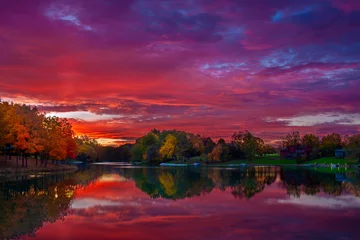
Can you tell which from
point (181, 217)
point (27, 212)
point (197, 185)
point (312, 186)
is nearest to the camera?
point (181, 217)

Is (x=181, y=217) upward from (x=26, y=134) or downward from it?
downward

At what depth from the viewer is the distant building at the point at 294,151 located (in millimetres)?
142637

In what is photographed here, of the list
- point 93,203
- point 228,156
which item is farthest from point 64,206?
point 228,156

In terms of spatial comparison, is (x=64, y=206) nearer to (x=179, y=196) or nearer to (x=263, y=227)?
(x=179, y=196)

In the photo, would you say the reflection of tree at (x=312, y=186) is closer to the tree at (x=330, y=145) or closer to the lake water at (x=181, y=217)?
the lake water at (x=181, y=217)

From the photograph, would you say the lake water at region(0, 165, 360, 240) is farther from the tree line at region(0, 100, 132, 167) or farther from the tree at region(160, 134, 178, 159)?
the tree at region(160, 134, 178, 159)

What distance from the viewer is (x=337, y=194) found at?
29031 millimetres

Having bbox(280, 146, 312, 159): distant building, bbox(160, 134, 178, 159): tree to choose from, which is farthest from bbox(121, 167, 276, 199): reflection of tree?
bbox(280, 146, 312, 159): distant building

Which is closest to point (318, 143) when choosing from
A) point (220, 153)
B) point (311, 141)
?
point (311, 141)

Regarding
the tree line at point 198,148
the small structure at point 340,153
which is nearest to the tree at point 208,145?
the tree line at point 198,148

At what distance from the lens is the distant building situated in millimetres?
142637

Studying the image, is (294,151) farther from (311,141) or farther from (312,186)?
(312,186)

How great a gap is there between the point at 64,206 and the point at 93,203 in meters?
2.15

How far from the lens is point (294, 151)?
→ 151500 mm
